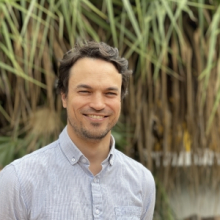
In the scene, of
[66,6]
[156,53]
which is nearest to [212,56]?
[156,53]

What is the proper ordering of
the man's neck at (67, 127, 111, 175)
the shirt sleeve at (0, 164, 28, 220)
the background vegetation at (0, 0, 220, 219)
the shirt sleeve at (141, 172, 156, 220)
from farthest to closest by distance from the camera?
1. the background vegetation at (0, 0, 220, 219)
2. the shirt sleeve at (141, 172, 156, 220)
3. the man's neck at (67, 127, 111, 175)
4. the shirt sleeve at (0, 164, 28, 220)

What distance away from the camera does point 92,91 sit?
1634 millimetres

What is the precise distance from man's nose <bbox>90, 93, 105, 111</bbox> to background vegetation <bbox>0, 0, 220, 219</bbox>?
1.04m

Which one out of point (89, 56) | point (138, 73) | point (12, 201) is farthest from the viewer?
point (138, 73)

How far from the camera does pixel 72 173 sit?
165cm

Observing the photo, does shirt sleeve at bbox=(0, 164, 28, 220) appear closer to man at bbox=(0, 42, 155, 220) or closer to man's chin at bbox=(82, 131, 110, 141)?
man at bbox=(0, 42, 155, 220)

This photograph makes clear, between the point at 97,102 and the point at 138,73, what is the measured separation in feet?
4.45

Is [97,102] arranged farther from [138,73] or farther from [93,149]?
[138,73]

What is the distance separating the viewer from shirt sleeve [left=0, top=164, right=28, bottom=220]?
5.17 ft

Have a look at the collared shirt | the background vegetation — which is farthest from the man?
the background vegetation

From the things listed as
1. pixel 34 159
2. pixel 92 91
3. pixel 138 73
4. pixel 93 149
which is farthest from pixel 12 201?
pixel 138 73

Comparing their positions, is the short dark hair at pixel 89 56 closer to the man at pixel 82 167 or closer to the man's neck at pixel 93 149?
the man at pixel 82 167

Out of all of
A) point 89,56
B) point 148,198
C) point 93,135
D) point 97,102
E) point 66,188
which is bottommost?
point 148,198

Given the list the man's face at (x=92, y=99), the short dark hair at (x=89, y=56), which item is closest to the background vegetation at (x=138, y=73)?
the short dark hair at (x=89, y=56)
